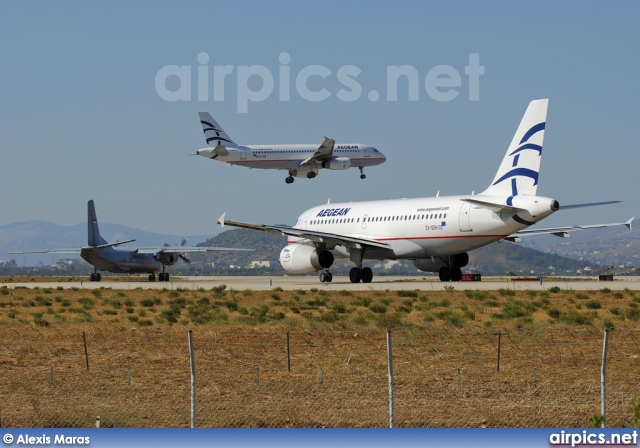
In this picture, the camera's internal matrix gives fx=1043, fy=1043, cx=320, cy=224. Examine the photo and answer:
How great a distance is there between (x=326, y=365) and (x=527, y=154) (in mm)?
23929

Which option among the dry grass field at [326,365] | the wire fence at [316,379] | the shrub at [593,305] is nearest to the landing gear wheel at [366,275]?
the dry grass field at [326,365]

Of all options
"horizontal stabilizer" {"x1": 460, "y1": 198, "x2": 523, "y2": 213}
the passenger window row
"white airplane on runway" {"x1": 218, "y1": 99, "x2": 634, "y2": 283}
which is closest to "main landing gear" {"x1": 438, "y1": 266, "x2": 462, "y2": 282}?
"white airplane on runway" {"x1": 218, "y1": 99, "x2": 634, "y2": 283}

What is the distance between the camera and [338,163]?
265ft

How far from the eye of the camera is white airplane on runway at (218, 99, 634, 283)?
140 ft

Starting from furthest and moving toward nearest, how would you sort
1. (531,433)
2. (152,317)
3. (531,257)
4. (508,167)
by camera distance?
1. (531,257)
2. (508,167)
3. (152,317)
4. (531,433)

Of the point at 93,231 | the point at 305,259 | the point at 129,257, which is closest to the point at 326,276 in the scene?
the point at 305,259

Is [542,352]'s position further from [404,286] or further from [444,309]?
[404,286]

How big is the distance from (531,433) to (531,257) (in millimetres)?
54007

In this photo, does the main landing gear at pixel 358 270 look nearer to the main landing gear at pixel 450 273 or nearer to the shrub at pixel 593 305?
the main landing gear at pixel 450 273

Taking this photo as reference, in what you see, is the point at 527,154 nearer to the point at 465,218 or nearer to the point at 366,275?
the point at 465,218

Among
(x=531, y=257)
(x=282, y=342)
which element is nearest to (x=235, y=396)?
(x=282, y=342)

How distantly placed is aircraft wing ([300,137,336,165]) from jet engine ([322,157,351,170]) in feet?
1.52

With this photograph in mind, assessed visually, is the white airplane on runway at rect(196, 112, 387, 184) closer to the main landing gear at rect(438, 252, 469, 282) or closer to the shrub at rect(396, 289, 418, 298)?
the main landing gear at rect(438, 252, 469, 282)

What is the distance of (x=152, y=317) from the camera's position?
33438 mm
